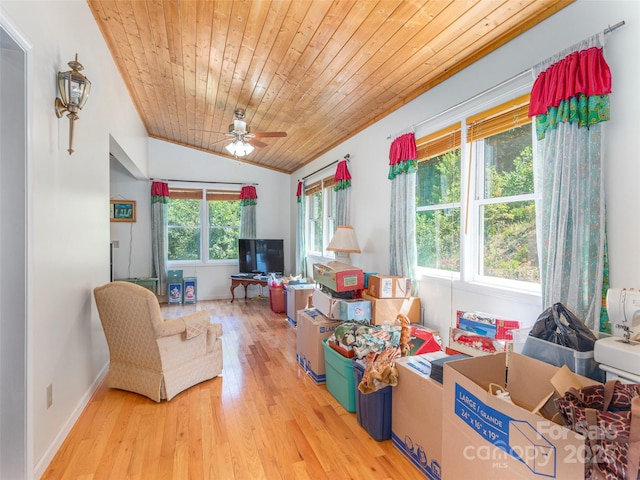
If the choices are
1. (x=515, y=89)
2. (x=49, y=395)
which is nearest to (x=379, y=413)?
(x=49, y=395)

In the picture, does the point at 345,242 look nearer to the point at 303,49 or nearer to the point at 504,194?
the point at 504,194

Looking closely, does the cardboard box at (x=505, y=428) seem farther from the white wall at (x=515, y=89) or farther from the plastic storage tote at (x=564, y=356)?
the white wall at (x=515, y=89)

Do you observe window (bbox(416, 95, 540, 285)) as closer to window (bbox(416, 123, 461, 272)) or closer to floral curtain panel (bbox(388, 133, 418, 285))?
window (bbox(416, 123, 461, 272))

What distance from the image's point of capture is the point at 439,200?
2973 mm

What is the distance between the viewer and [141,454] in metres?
1.97

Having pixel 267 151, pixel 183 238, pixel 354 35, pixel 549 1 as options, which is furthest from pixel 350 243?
pixel 183 238

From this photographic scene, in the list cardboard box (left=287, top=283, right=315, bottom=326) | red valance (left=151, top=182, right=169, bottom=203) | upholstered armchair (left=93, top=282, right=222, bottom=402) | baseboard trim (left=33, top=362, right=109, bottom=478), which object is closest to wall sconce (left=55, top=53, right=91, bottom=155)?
upholstered armchair (left=93, top=282, right=222, bottom=402)

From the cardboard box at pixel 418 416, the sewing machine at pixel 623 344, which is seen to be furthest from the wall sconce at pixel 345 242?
the sewing machine at pixel 623 344

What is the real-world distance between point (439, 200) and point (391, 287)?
3.02ft

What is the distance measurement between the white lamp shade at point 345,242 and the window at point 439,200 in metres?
0.84

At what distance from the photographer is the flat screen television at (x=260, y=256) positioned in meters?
6.40

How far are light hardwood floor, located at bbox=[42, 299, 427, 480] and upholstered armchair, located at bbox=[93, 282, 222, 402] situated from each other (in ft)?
0.43

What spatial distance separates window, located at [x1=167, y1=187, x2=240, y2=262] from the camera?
6477mm

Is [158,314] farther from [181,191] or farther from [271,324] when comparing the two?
[181,191]
